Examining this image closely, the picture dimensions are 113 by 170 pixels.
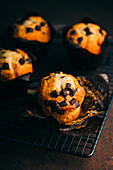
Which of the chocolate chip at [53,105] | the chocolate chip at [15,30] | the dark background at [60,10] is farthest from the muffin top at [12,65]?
the dark background at [60,10]

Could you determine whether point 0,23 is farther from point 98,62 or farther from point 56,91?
point 56,91

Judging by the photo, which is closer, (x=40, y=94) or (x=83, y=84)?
(x=40, y=94)

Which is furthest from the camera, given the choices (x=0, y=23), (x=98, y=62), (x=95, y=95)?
(x=0, y=23)

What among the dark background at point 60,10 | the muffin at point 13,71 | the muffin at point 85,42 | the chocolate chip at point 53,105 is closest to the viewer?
the chocolate chip at point 53,105

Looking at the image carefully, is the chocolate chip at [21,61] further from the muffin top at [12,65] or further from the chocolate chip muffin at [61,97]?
the chocolate chip muffin at [61,97]

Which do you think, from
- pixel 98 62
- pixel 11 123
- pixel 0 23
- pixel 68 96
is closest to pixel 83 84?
pixel 68 96

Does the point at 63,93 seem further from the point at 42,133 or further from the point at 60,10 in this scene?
the point at 60,10
